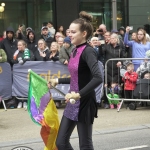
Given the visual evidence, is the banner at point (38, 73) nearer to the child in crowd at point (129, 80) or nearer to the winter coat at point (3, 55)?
the winter coat at point (3, 55)

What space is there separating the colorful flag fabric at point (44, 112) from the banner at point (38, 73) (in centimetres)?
500

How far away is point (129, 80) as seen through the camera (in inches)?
376

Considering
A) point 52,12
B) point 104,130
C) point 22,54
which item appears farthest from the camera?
point 52,12

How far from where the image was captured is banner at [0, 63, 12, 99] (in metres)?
9.82

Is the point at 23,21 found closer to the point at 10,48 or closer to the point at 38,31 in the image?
the point at 38,31

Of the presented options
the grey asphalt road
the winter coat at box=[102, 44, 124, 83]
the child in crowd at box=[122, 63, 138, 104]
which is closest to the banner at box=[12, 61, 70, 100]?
the grey asphalt road

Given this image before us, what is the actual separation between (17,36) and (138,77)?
4204 millimetres

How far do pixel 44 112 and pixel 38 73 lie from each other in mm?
5490

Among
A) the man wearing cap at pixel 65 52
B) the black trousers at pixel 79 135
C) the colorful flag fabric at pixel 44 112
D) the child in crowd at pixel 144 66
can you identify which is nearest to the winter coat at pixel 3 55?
the man wearing cap at pixel 65 52

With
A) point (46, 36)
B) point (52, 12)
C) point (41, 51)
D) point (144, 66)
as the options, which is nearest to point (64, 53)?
point (41, 51)

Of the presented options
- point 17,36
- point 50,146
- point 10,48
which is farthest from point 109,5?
point 50,146

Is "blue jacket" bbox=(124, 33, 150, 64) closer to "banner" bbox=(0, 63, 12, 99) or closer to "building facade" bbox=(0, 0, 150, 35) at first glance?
"banner" bbox=(0, 63, 12, 99)

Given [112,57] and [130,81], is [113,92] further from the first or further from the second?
[112,57]

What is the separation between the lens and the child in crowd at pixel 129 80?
31.1 ft
